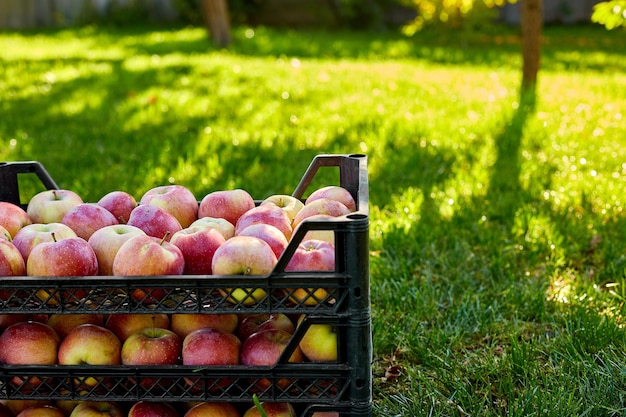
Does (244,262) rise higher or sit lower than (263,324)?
higher

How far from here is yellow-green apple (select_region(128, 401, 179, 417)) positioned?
1814 mm

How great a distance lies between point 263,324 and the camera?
188 centimetres

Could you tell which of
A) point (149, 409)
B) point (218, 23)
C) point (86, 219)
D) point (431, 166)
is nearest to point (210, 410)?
point (149, 409)

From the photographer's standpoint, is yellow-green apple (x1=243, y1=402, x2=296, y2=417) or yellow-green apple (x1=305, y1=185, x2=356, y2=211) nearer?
yellow-green apple (x1=243, y1=402, x2=296, y2=417)

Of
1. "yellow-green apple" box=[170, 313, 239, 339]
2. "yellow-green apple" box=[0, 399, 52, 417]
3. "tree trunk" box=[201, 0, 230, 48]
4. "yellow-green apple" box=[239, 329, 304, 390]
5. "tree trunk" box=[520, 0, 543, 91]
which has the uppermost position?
"tree trunk" box=[201, 0, 230, 48]

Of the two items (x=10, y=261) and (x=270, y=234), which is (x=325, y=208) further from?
(x=10, y=261)

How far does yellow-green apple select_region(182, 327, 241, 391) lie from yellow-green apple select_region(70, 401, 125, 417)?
8.1 inches

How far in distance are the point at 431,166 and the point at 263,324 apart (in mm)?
3085

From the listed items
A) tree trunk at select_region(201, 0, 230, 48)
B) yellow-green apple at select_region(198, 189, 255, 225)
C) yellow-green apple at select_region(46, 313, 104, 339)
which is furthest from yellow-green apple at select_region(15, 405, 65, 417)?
tree trunk at select_region(201, 0, 230, 48)

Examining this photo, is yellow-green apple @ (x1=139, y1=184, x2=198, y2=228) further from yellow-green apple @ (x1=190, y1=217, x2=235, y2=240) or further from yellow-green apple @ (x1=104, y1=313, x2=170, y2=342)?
yellow-green apple @ (x1=104, y1=313, x2=170, y2=342)

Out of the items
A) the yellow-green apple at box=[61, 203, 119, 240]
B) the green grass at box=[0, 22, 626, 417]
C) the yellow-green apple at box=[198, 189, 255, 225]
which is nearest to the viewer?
the yellow-green apple at box=[61, 203, 119, 240]

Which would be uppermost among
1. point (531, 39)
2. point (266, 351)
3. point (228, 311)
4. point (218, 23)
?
point (218, 23)

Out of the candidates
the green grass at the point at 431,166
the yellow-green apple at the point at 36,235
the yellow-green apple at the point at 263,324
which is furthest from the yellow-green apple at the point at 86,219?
the green grass at the point at 431,166

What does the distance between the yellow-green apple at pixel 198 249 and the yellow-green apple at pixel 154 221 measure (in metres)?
0.16
